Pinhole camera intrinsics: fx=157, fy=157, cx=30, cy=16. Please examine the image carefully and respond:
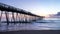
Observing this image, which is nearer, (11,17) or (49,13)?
(49,13)

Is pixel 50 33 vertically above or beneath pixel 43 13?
beneath

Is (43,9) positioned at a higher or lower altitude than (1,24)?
higher

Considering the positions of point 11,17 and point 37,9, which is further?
point 11,17

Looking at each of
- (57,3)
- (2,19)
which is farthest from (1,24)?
(57,3)

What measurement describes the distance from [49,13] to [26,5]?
0.83 metres

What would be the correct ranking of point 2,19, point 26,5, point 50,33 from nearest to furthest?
point 50,33 → point 26,5 → point 2,19

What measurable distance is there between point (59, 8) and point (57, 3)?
17.0 inches

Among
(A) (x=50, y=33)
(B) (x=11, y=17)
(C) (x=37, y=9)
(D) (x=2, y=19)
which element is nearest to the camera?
Result: (A) (x=50, y=33)

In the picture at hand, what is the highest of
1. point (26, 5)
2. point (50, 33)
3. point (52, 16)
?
point (26, 5)

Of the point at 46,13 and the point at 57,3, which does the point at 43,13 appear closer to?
the point at 46,13

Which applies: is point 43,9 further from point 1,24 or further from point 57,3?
point 1,24

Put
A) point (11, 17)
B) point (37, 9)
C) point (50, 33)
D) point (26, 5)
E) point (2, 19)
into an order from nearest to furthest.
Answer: point (50, 33), point (26, 5), point (37, 9), point (2, 19), point (11, 17)

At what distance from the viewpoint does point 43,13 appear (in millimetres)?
5207

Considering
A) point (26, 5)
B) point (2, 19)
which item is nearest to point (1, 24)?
point (2, 19)
